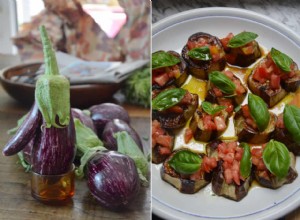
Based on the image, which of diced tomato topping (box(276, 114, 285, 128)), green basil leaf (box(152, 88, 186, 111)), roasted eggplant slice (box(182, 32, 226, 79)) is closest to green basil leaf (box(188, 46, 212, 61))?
roasted eggplant slice (box(182, 32, 226, 79))

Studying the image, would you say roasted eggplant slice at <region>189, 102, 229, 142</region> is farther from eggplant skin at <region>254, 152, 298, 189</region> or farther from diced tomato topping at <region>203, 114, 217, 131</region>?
eggplant skin at <region>254, 152, 298, 189</region>

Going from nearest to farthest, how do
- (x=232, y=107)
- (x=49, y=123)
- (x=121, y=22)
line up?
(x=49, y=123) < (x=121, y=22) < (x=232, y=107)

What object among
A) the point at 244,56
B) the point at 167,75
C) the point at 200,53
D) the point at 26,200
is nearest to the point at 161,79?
the point at 167,75

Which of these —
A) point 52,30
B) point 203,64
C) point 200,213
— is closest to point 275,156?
point 200,213

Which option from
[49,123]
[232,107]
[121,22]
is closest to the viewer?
[49,123]

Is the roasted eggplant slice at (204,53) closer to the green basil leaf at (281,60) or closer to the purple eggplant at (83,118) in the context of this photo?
the green basil leaf at (281,60)

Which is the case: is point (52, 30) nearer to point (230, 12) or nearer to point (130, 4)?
point (130, 4)

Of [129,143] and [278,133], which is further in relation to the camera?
[278,133]
